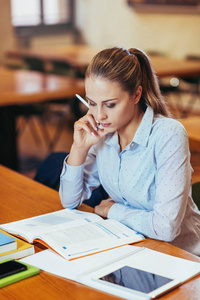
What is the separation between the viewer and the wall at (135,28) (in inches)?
297

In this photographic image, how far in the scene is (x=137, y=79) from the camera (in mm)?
1784

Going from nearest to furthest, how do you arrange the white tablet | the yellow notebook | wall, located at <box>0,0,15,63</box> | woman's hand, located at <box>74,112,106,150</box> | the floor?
the white tablet → the yellow notebook → woman's hand, located at <box>74,112,106,150</box> → the floor → wall, located at <box>0,0,15,63</box>

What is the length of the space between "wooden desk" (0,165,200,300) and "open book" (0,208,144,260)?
0.16 feet

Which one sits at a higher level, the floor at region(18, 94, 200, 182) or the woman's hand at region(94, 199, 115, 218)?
the woman's hand at region(94, 199, 115, 218)

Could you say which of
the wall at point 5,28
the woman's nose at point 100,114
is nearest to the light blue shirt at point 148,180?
the woman's nose at point 100,114

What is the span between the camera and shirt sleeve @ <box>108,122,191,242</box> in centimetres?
164

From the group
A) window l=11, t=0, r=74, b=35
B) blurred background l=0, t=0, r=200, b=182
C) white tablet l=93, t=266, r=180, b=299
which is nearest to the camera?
white tablet l=93, t=266, r=180, b=299

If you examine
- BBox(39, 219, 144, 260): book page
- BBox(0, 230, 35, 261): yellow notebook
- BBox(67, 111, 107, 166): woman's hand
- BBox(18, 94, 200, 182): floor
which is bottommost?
BBox(18, 94, 200, 182): floor

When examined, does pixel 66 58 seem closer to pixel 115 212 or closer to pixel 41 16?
pixel 41 16

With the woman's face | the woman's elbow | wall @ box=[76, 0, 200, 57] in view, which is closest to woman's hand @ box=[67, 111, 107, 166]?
the woman's face

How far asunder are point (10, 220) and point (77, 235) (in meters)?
0.31

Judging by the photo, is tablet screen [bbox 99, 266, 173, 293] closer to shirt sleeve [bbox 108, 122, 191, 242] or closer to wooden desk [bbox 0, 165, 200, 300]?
wooden desk [bbox 0, 165, 200, 300]

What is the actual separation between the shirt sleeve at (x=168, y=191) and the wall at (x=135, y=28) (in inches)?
235

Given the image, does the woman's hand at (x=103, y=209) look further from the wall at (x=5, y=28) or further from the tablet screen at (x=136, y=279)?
the wall at (x=5, y=28)
